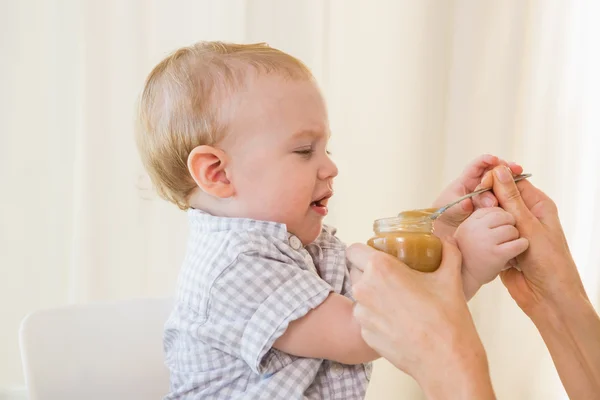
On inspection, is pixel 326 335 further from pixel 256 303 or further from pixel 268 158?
pixel 268 158

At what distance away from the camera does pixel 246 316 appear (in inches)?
42.2

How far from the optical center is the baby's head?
3.88 ft

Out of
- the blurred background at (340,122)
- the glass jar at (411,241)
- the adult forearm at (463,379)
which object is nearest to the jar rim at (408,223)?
the glass jar at (411,241)

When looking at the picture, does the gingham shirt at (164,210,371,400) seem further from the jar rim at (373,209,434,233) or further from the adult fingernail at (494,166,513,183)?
the adult fingernail at (494,166,513,183)

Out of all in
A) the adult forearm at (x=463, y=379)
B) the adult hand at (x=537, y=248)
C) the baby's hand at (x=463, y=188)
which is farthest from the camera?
the baby's hand at (x=463, y=188)

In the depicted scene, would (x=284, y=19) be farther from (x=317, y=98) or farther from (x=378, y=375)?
(x=378, y=375)

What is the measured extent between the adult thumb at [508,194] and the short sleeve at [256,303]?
40cm

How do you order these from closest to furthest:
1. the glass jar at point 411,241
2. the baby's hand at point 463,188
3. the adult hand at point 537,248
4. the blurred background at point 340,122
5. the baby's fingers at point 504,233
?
the glass jar at point 411,241
the baby's fingers at point 504,233
the adult hand at point 537,248
the baby's hand at point 463,188
the blurred background at point 340,122

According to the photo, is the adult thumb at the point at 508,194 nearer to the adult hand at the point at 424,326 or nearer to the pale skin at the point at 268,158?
the pale skin at the point at 268,158

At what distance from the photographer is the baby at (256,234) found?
1.07 metres

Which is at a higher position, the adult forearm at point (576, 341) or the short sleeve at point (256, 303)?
the short sleeve at point (256, 303)

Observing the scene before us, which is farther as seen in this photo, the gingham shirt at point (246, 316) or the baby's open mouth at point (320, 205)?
the baby's open mouth at point (320, 205)

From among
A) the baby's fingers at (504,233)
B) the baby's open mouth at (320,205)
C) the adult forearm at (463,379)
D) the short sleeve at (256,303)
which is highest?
the baby's open mouth at (320,205)

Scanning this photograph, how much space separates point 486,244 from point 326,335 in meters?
0.32
